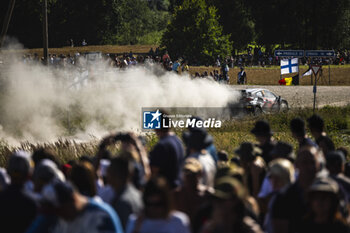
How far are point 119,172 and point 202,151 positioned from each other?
2.05m

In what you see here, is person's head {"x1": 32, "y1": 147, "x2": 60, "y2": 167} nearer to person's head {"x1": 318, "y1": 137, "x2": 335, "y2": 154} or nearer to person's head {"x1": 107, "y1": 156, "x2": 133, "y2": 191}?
person's head {"x1": 107, "y1": 156, "x2": 133, "y2": 191}

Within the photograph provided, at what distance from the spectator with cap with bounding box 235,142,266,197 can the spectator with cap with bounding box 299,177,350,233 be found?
6.75ft

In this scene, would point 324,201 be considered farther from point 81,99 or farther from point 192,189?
point 81,99

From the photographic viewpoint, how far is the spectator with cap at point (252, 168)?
22.8 ft

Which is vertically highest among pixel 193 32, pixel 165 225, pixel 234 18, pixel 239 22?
pixel 234 18

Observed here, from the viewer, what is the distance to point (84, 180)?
5.26 metres

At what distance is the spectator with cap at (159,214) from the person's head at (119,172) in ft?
2.28

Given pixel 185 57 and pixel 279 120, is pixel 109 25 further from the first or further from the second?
pixel 279 120

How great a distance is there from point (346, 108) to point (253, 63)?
45481mm

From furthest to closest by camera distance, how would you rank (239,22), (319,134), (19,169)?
(239,22), (319,134), (19,169)

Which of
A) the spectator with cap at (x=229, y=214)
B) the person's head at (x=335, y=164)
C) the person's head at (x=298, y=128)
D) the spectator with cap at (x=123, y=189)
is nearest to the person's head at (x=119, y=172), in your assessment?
the spectator with cap at (x=123, y=189)

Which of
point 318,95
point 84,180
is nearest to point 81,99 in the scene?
point 318,95

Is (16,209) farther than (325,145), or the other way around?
(325,145)

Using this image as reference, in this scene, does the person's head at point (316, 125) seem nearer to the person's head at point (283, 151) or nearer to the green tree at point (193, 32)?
the person's head at point (283, 151)
